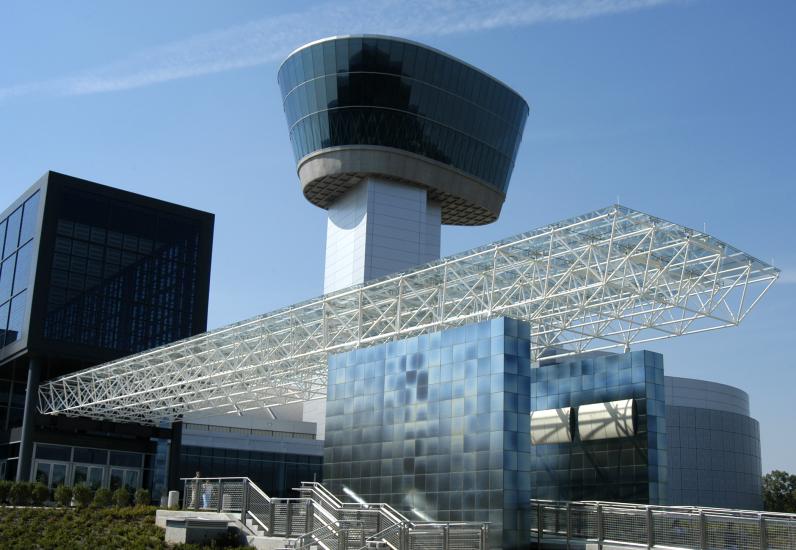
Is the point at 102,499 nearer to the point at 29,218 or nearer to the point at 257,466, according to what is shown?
the point at 257,466

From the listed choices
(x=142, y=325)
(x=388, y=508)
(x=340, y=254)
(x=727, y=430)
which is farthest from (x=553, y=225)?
(x=727, y=430)

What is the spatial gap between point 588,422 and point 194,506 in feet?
49.3

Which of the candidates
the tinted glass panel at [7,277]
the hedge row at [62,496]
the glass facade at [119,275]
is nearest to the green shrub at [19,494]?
the hedge row at [62,496]

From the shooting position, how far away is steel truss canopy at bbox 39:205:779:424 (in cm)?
3344

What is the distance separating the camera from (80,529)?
33.6 meters

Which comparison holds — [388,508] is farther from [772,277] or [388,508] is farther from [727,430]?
[727,430]

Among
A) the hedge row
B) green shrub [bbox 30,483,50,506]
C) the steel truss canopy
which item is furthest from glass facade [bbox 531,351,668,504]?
green shrub [bbox 30,483,50,506]

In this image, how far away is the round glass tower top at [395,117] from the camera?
70062mm

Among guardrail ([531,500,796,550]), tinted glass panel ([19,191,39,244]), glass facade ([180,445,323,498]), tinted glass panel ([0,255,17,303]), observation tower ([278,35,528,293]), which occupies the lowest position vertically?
guardrail ([531,500,796,550])

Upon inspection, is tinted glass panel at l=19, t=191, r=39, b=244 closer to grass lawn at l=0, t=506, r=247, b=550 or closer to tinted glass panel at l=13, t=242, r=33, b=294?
tinted glass panel at l=13, t=242, r=33, b=294

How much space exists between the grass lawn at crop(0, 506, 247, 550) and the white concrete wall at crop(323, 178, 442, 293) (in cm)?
3693

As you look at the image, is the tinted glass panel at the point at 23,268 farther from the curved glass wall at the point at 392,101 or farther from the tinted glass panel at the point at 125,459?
the curved glass wall at the point at 392,101

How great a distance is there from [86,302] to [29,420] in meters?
8.30

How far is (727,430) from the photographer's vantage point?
8219 cm
